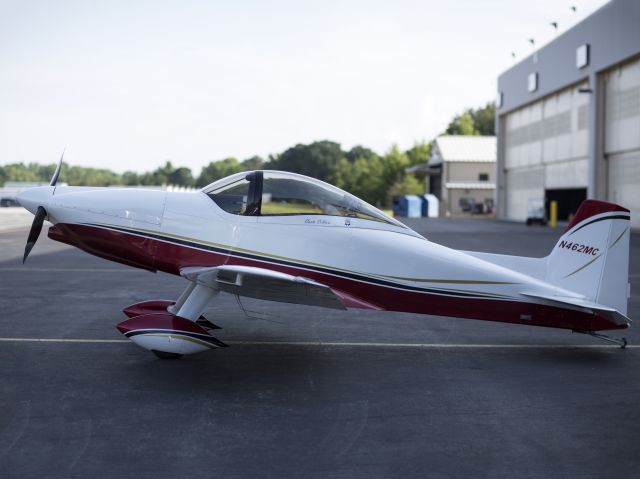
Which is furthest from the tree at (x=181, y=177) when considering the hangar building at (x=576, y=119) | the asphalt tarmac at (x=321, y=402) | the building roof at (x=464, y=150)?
the asphalt tarmac at (x=321, y=402)

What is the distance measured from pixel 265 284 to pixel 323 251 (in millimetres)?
939

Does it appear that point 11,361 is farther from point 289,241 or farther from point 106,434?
point 289,241

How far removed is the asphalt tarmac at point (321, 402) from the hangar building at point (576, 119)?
26.4m

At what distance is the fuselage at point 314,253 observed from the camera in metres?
6.93

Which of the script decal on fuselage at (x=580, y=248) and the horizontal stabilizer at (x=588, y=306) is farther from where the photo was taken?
the script decal on fuselage at (x=580, y=248)

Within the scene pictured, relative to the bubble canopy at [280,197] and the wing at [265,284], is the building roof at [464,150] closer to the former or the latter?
the bubble canopy at [280,197]

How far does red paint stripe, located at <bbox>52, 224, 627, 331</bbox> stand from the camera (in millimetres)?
6938

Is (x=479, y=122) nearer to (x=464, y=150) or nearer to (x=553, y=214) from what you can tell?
(x=464, y=150)

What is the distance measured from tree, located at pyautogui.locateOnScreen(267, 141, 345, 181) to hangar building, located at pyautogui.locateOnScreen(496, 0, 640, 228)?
100 metres

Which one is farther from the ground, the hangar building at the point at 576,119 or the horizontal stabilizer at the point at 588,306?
the hangar building at the point at 576,119

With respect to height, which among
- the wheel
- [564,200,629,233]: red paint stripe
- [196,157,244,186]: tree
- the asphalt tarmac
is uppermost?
[196,157,244,186]: tree

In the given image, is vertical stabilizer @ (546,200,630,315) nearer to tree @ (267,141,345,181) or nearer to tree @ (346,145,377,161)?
tree @ (267,141,345,181)

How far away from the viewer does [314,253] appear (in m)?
6.94

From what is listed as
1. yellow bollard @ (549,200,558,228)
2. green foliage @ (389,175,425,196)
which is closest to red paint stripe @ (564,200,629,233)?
yellow bollard @ (549,200,558,228)
